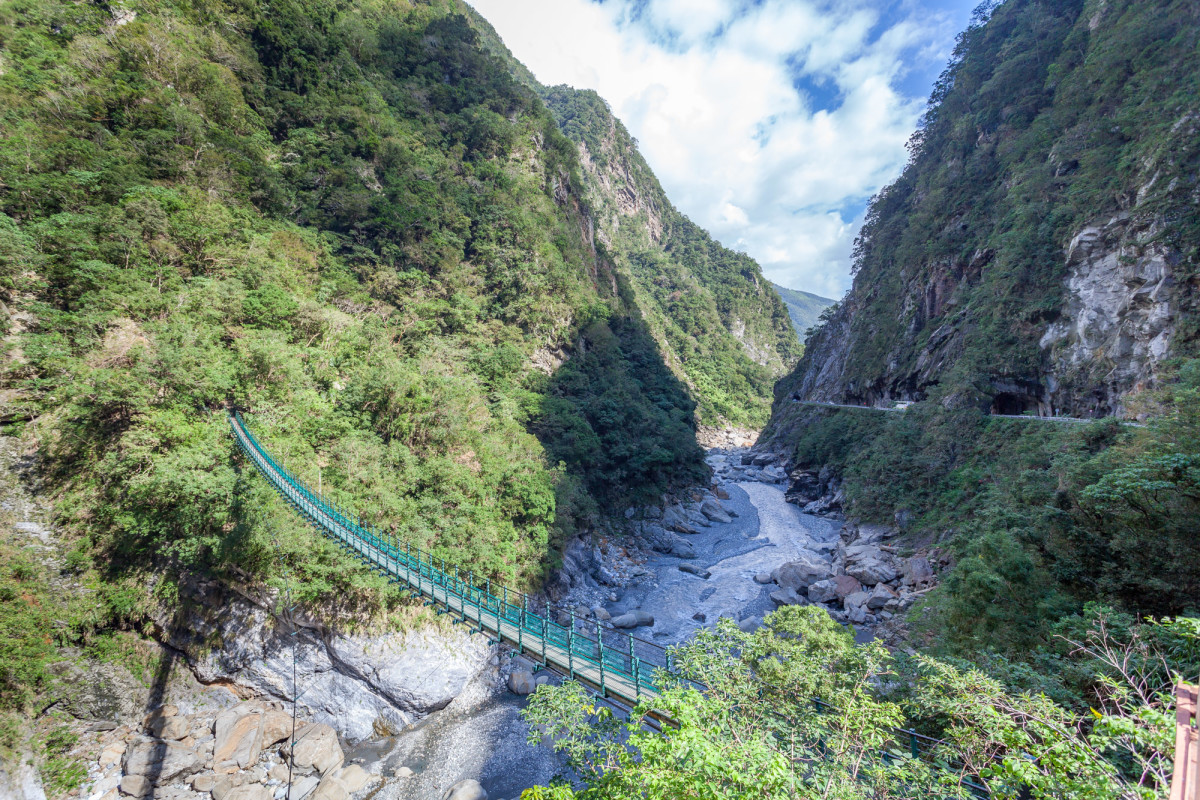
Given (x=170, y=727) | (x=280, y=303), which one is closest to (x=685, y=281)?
(x=280, y=303)

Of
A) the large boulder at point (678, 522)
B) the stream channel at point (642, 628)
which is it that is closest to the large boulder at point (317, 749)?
the stream channel at point (642, 628)

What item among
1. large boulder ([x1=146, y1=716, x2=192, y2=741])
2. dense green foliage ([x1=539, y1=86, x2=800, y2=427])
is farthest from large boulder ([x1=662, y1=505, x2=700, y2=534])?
dense green foliage ([x1=539, y1=86, x2=800, y2=427])

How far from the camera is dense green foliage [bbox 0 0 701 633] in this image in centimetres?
1000

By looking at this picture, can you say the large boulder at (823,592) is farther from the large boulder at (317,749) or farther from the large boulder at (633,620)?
the large boulder at (317,749)

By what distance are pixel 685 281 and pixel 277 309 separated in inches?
2776

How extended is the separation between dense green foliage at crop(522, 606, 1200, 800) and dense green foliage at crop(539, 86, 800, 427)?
48.7 meters

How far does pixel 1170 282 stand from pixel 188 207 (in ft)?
100

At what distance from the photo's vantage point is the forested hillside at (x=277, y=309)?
32.6ft

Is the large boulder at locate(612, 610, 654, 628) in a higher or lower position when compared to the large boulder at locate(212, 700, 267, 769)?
higher

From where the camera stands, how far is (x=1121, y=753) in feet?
12.5

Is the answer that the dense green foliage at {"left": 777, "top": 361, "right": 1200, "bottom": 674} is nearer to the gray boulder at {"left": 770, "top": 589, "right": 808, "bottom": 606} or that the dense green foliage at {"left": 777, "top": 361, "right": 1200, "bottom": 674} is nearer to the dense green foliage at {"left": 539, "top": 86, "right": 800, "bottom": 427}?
the gray boulder at {"left": 770, "top": 589, "right": 808, "bottom": 606}

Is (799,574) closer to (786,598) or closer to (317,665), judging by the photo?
(786,598)

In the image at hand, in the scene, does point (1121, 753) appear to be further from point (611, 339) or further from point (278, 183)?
point (611, 339)

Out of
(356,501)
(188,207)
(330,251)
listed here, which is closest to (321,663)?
(356,501)
